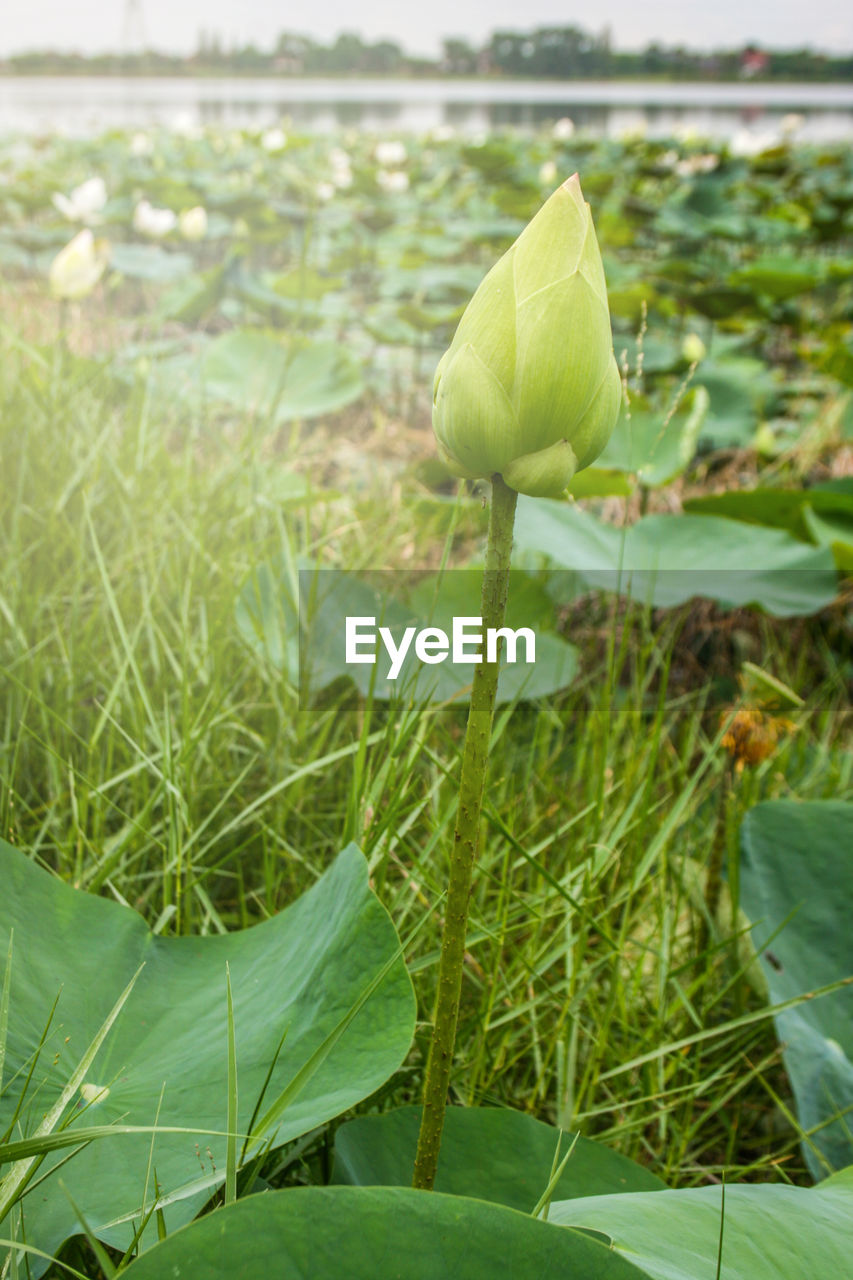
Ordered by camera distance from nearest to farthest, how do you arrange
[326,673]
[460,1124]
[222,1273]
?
[222,1273]
[460,1124]
[326,673]

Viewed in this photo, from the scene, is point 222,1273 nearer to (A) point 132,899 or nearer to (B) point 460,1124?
(B) point 460,1124

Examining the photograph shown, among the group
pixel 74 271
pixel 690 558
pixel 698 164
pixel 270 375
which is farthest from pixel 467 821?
pixel 698 164

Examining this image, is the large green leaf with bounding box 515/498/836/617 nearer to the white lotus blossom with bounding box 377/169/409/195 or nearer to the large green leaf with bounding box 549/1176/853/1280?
the large green leaf with bounding box 549/1176/853/1280

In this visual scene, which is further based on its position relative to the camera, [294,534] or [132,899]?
[294,534]

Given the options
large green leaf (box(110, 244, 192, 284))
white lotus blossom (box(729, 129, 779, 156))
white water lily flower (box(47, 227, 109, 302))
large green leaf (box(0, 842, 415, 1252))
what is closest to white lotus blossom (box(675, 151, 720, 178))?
white lotus blossom (box(729, 129, 779, 156))

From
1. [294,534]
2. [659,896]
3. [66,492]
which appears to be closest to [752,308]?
[294,534]

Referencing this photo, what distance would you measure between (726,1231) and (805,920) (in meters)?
0.33

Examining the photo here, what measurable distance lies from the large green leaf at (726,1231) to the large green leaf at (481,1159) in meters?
0.10

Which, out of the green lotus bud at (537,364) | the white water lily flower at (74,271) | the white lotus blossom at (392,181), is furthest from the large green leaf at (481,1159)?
the white lotus blossom at (392,181)

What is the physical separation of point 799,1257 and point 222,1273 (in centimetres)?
20

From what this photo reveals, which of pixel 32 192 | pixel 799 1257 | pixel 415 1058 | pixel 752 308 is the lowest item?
pixel 415 1058

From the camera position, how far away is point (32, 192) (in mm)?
3479

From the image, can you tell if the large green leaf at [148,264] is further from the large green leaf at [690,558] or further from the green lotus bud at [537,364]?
the green lotus bud at [537,364]

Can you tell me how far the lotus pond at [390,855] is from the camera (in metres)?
0.37
